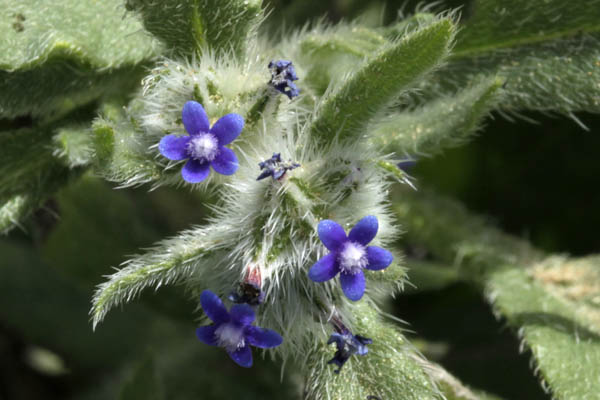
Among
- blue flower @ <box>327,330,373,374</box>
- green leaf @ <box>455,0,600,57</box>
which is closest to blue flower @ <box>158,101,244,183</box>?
blue flower @ <box>327,330,373,374</box>

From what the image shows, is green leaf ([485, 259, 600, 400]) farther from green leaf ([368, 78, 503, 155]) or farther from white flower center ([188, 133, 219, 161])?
white flower center ([188, 133, 219, 161])

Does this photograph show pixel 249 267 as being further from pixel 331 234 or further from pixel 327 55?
pixel 327 55

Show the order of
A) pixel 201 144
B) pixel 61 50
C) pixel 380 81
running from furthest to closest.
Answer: pixel 61 50
pixel 380 81
pixel 201 144

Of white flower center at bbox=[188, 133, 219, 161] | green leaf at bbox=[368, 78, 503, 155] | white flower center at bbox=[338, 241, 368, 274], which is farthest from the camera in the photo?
green leaf at bbox=[368, 78, 503, 155]

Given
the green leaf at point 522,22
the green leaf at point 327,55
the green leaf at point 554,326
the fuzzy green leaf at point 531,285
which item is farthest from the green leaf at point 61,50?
the green leaf at point 554,326

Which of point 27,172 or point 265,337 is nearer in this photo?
point 265,337

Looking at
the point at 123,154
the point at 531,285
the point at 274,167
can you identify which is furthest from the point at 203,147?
the point at 531,285
